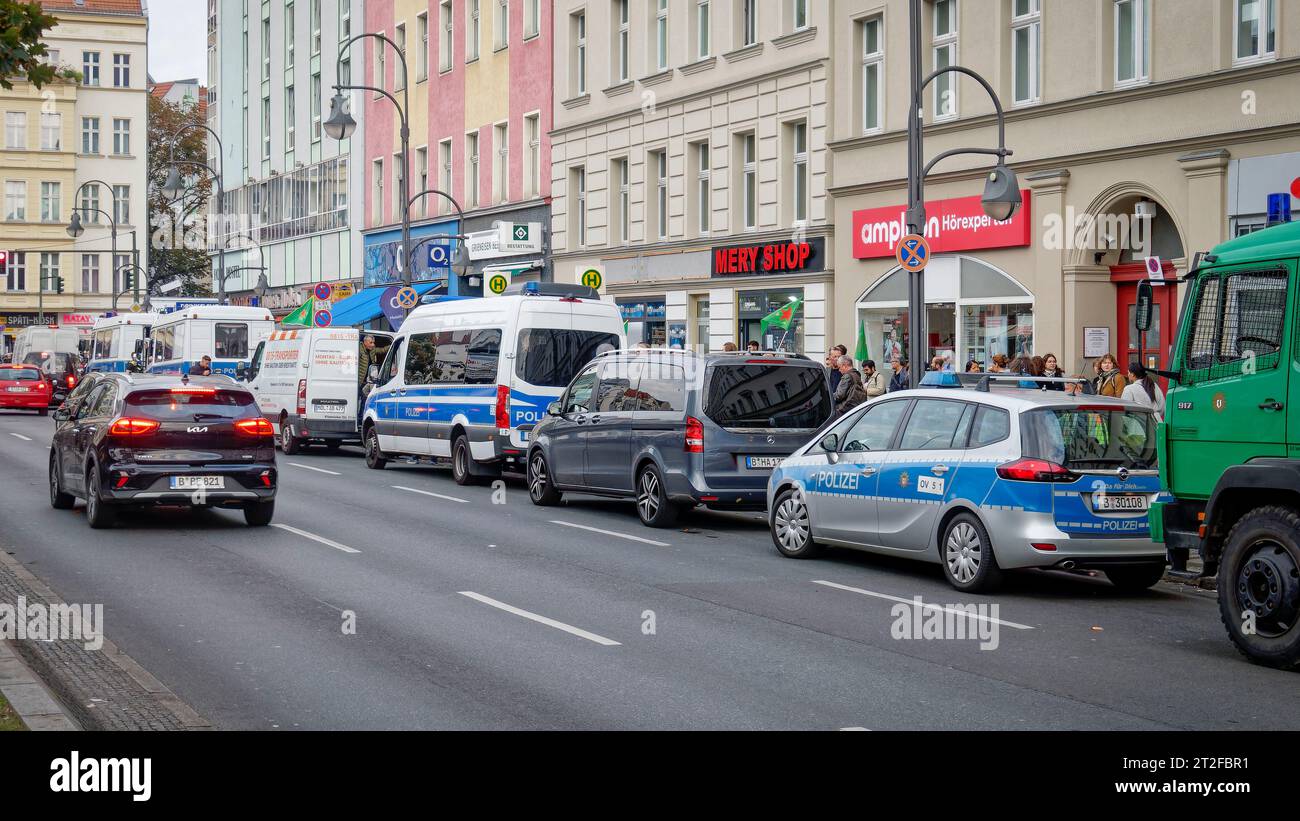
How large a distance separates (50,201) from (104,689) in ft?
293

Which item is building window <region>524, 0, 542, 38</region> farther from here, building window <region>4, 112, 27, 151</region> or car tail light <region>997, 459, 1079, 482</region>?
building window <region>4, 112, 27, 151</region>

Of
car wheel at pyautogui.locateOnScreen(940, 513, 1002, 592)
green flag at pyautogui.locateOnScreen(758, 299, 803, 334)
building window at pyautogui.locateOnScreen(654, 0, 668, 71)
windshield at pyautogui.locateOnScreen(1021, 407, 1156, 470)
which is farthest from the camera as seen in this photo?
building window at pyautogui.locateOnScreen(654, 0, 668, 71)

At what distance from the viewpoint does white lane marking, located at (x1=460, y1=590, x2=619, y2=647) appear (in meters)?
10.2

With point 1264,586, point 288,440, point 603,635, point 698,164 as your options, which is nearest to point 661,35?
point 698,164

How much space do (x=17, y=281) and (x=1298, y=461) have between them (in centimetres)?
9156

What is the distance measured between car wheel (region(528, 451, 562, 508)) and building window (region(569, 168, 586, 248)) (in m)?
20.7

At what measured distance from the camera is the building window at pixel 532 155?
4238 centimetres

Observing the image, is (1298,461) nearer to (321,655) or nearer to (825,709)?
(825,709)

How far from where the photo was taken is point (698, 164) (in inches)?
1391

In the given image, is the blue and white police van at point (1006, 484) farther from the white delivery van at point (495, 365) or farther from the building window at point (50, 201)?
the building window at point (50, 201)

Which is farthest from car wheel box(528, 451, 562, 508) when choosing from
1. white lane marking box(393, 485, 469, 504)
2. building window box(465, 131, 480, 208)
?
building window box(465, 131, 480, 208)

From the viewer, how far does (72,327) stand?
66125mm
